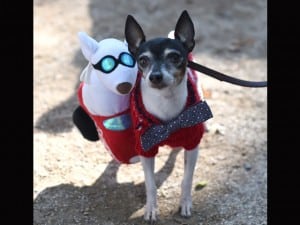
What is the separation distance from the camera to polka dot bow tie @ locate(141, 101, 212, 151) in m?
3.46

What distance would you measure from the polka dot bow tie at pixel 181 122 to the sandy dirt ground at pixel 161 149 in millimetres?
610

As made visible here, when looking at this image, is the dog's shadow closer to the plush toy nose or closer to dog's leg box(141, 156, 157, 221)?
dog's leg box(141, 156, 157, 221)

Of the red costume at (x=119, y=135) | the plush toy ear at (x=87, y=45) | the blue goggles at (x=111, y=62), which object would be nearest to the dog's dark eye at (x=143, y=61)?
the blue goggles at (x=111, y=62)

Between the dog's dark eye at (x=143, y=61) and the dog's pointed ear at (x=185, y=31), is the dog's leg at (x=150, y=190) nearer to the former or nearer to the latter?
the dog's dark eye at (x=143, y=61)

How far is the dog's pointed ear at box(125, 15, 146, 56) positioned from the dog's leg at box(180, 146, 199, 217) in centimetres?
75

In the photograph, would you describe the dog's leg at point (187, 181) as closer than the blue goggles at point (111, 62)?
No

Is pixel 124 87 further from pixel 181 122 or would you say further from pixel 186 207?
pixel 186 207

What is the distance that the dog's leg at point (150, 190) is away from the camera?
3.70m

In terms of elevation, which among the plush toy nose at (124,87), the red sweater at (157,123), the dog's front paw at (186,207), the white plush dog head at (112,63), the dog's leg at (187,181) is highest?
the white plush dog head at (112,63)

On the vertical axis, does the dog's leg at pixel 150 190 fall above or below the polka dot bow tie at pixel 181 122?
below

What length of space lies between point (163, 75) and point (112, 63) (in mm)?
438

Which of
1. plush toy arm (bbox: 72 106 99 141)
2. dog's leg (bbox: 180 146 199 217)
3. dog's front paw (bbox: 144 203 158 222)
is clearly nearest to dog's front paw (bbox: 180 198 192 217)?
dog's leg (bbox: 180 146 199 217)

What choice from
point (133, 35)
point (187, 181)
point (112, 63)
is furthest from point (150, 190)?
point (133, 35)

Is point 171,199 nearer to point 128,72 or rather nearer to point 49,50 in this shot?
point 128,72
